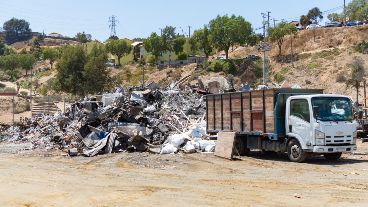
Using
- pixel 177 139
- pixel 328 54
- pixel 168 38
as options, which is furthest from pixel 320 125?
pixel 168 38

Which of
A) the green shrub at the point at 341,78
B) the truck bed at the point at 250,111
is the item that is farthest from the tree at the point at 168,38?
the truck bed at the point at 250,111

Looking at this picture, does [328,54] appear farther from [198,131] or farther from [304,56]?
[198,131]

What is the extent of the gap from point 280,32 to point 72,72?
36585mm

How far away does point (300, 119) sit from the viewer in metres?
18.1

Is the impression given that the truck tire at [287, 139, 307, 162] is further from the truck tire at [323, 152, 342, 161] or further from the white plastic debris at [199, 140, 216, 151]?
the white plastic debris at [199, 140, 216, 151]

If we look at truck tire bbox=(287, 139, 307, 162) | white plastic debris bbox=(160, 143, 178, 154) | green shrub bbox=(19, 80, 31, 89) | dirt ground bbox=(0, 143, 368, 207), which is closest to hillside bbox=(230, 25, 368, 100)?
green shrub bbox=(19, 80, 31, 89)

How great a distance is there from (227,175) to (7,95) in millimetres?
61535

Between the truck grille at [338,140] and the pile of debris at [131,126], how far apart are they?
5.47m

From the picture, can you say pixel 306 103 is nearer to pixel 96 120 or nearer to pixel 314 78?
pixel 96 120

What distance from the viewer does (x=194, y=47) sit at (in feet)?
325

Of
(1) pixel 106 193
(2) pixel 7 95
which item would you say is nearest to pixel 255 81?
(2) pixel 7 95

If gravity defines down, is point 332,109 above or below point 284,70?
below

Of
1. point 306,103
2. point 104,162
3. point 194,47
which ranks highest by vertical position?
point 194,47

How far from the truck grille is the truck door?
0.62m
